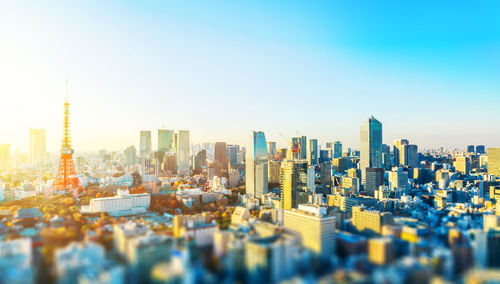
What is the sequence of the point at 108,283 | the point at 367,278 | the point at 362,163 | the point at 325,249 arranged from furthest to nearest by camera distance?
the point at 362,163
the point at 325,249
the point at 367,278
the point at 108,283

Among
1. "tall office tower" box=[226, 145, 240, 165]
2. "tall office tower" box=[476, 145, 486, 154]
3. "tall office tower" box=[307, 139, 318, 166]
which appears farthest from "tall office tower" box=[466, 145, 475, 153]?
"tall office tower" box=[226, 145, 240, 165]

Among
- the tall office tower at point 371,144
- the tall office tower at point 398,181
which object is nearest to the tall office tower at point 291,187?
the tall office tower at point 398,181

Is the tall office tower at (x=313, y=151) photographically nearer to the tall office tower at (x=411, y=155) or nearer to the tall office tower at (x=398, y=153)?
the tall office tower at (x=398, y=153)

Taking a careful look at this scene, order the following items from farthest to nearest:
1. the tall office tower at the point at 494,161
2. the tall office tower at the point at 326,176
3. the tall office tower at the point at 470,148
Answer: the tall office tower at the point at 470,148, the tall office tower at the point at 494,161, the tall office tower at the point at 326,176

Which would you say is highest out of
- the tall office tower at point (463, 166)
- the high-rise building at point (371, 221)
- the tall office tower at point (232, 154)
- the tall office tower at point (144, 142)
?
the tall office tower at point (144, 142)

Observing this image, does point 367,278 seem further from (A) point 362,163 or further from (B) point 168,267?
(A) point 362,163

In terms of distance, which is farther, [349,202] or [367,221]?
[349,202]

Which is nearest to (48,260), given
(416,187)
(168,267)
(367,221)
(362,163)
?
(168,267)
